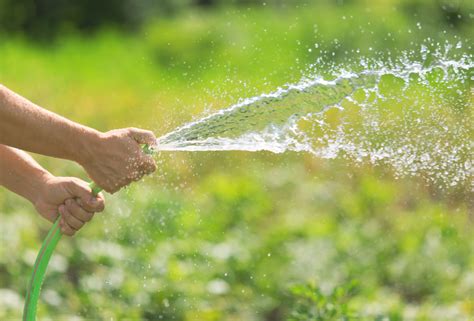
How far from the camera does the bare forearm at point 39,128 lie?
7.23 ft

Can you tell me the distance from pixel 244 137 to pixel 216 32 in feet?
20.8

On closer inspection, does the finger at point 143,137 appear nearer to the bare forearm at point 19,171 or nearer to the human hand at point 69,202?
the human hand at point 69,202

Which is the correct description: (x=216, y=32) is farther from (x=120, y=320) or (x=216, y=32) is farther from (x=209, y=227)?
(x=120, y=320)

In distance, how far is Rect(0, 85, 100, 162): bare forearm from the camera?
7.23 feet

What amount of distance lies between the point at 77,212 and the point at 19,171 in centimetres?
33

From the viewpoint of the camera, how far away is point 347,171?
194 inches

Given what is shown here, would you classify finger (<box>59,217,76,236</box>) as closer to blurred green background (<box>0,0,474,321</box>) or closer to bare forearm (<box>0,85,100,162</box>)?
bare forearm (<box>0,85,100,162</box>)

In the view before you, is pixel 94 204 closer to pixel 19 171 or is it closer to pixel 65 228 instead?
pixel 65 228

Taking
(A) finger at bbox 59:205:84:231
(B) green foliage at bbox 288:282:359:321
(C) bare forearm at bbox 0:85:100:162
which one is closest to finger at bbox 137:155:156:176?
(C) bare forearm at bbox 0:85:100:162

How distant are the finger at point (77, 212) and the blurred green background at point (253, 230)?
825mm

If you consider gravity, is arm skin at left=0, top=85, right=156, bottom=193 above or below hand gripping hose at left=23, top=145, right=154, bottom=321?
above

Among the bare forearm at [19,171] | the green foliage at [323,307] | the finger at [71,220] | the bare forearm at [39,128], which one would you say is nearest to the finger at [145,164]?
the bare forearm at [39,128]

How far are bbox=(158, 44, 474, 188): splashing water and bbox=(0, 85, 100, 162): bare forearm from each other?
225mm

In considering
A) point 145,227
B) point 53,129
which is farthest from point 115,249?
point 53,129
